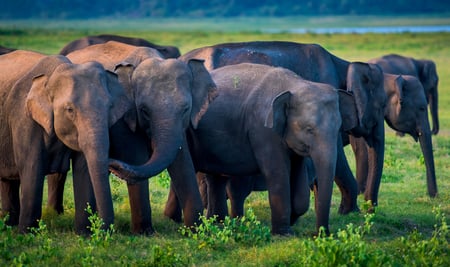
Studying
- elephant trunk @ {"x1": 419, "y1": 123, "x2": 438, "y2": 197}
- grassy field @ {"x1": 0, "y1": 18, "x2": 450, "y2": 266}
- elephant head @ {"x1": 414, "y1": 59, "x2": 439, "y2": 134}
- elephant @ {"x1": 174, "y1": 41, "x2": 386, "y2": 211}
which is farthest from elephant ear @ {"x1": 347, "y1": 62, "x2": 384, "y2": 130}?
elephant head @ {"x1": 414, "y1": 59, "x2": 439, "y2": 134}

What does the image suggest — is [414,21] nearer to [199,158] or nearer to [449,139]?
[449,139]

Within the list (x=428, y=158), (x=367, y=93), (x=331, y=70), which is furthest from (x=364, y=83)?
(x=428, y=158)

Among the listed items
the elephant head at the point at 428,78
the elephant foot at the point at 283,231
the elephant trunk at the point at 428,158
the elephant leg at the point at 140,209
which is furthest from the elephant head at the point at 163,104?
the elephant head at the point at 428,78

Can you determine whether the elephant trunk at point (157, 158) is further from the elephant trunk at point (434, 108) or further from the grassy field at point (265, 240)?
the elephant trunk at point (434, 108)

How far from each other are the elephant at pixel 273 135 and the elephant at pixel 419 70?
1063 centimetres

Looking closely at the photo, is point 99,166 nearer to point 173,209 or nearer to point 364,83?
point 173,209

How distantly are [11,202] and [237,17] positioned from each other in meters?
114

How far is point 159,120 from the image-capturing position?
9336 mm

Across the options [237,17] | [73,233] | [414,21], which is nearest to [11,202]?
[73,233]

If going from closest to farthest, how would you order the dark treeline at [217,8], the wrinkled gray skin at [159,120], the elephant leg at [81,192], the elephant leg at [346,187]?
the wrinkled gray skin at [159,120] → the elephant leg at [81,192] → the elephant leg at [346,187] → the dark treeline at [217,8]

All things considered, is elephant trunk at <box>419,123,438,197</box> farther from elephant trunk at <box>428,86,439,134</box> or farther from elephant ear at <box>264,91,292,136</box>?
elephant trunk at <box>428,86,439,134</box>

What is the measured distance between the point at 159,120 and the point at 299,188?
165cm

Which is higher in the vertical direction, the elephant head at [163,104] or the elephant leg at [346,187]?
the elephant head at [163,104]

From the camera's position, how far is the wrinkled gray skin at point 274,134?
973 centimetres
